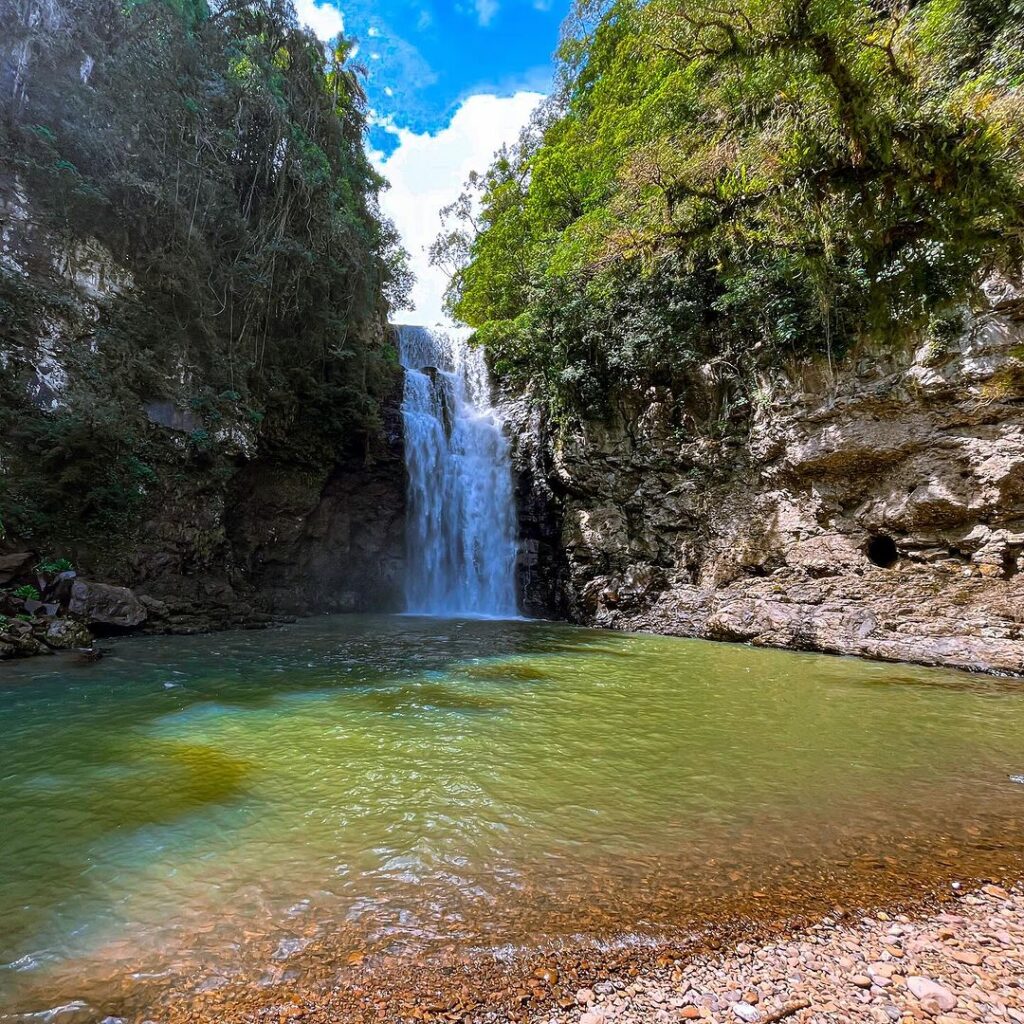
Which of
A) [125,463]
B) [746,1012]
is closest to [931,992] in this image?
[746,1012]

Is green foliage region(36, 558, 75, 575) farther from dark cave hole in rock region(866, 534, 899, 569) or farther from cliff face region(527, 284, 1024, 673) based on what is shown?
dark cave hole in rock region(866, 534, 899, 569)

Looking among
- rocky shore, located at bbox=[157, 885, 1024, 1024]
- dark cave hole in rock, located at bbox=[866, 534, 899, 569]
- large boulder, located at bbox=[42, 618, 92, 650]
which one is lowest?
large boulder, located at bbox=[42, 618, 92, 650]

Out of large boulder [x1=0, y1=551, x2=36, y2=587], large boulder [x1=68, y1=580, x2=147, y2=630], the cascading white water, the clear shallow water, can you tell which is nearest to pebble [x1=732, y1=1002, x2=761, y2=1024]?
the clear shallow water

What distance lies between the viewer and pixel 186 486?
10992mm

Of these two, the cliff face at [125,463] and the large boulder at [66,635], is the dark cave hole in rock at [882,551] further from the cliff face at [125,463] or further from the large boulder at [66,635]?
the large boulder at [66,635]

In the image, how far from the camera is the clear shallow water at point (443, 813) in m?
1.91

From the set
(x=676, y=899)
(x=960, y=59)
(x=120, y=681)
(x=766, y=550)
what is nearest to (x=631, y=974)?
(x=676, y=899)

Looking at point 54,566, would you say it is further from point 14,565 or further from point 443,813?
point 443,813

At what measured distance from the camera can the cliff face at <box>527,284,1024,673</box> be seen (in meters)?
→ 7.84

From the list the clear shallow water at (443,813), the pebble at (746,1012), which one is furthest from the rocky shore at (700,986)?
the clear shallow water at (443,813)

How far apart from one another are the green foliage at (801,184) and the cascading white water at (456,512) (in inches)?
161

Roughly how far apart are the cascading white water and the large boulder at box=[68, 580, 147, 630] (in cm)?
743

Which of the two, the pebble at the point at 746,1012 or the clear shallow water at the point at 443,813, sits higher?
the pebble at the point at 746,1012

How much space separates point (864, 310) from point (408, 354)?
13923 millimetres
